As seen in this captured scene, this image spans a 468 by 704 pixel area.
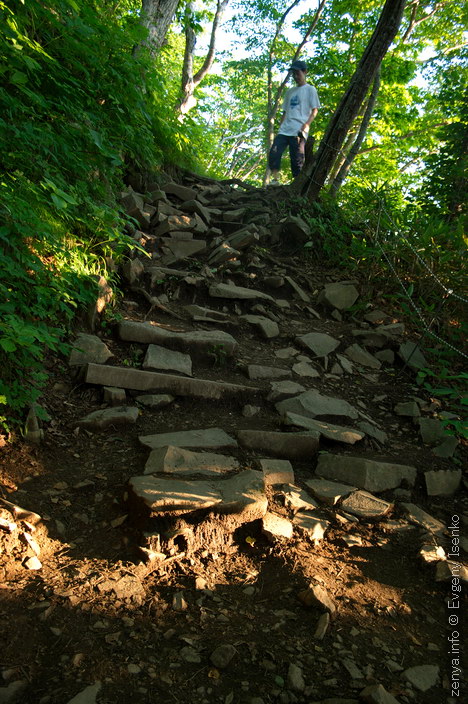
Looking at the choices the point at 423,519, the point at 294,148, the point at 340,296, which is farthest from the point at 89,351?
the point at 294,148

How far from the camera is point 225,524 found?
2.07 meters

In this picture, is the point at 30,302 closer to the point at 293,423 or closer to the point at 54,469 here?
the point at 54,469

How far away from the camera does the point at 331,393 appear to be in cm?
376

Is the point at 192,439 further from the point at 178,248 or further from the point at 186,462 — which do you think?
the point at 178,248

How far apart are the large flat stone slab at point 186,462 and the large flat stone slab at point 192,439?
0.11 meters

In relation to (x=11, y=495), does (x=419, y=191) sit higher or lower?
higher

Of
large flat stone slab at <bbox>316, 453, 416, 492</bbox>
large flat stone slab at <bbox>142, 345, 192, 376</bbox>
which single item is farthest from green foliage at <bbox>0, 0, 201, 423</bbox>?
large flat stone slab at <bbox>316, 453, 416, 492</bbox>

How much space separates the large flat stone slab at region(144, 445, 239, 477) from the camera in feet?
7.55

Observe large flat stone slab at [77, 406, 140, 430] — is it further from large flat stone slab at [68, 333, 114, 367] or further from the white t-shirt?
the white t-shirt

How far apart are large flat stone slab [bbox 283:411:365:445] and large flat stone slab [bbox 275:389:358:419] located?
0.41ft

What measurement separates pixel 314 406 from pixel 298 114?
21.2ft

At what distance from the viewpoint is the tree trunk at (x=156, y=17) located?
6.07m

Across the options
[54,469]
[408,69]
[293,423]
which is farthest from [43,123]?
[408,69]

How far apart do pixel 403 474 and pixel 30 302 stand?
2631 millimetres
